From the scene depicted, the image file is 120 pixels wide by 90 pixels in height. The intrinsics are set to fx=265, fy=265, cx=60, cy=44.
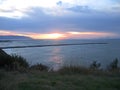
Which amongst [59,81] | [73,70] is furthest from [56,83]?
[73,70]

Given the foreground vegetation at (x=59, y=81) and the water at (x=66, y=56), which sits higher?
the foreground vegetation at (x=59, y=81)

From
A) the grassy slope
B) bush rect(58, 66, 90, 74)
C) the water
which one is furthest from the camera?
the water

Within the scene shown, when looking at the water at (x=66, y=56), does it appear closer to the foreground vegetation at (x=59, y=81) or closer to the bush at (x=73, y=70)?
the bush at (x=73, y=70)

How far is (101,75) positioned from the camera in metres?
9.80

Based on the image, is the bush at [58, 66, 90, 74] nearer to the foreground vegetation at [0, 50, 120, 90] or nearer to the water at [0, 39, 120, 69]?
the foreground vegetation at [0, 50, 120, 90]

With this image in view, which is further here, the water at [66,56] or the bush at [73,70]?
the water at [66,56]

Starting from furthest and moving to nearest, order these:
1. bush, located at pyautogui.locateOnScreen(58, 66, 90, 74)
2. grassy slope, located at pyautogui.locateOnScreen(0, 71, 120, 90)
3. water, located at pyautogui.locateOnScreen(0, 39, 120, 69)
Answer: water, located at pyautogui.locateOnScreen(0, 39, 120, 69) < bush, located at pyautogui.locateOnScreen(58, 66, 90, 74) < grassy slope, located at pyautogui.locateOnScreen(0, 71, 120, 90)

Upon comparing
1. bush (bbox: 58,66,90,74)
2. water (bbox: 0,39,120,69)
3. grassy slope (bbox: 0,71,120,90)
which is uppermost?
bush (bbox: 58,66,90,74)

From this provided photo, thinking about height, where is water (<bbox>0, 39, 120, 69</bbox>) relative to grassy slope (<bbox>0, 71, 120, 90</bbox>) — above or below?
below

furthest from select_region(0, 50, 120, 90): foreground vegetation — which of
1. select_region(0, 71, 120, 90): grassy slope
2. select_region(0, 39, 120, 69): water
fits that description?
select_region(0, 39, 120, 69): water

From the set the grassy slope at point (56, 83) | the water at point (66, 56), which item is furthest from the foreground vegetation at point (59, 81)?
the water at point (66, 56)

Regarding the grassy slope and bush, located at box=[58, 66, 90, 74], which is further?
bush, located at box=[58, 66, 90, 74]

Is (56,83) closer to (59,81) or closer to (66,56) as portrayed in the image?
(59,81)

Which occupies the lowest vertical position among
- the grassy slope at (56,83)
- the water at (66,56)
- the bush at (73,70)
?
the water at (66,56)
